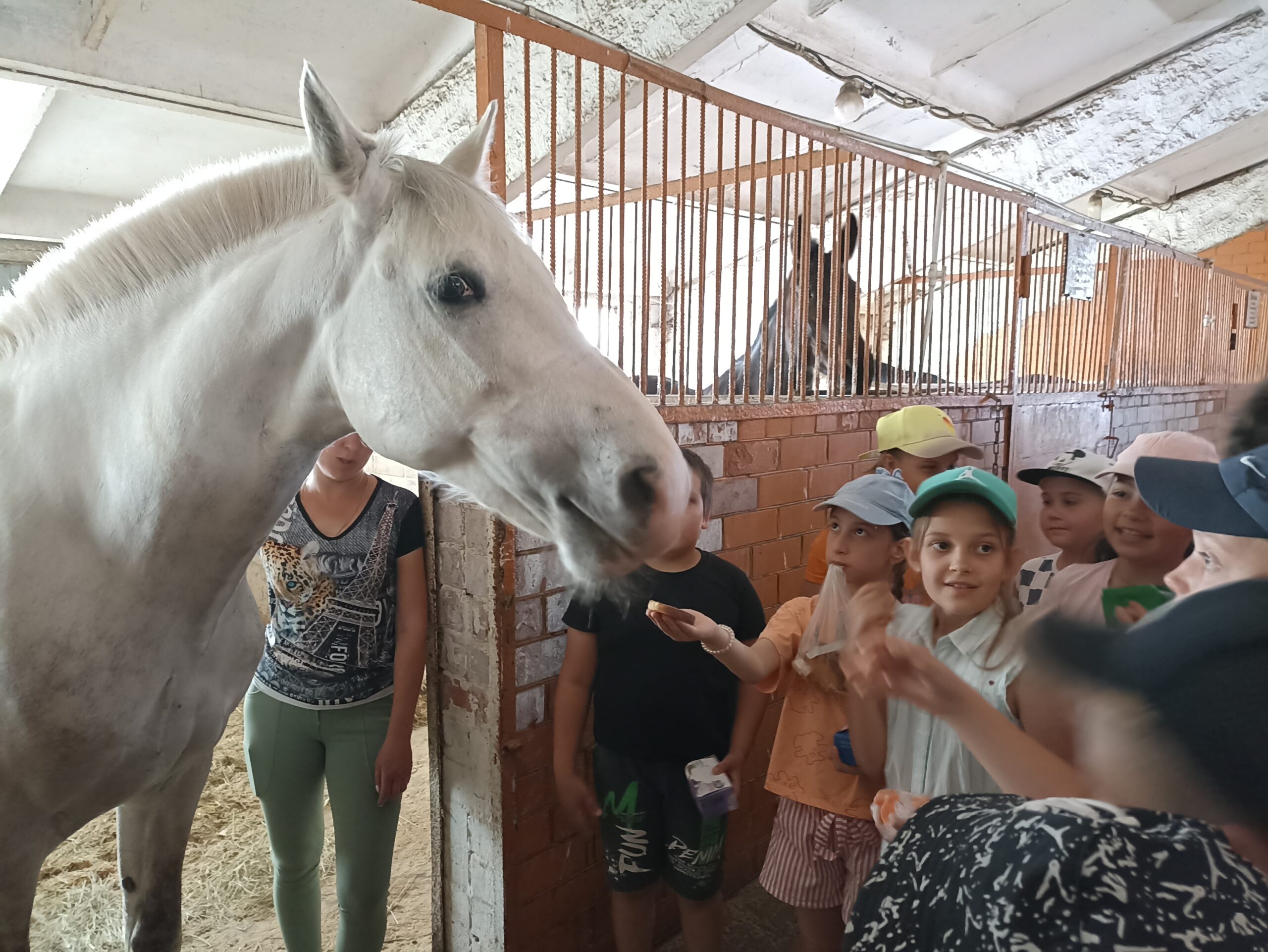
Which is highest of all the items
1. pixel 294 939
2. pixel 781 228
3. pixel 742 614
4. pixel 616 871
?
pixel 781 228

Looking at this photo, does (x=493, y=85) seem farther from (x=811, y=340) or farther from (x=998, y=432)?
(x=998, y=432)

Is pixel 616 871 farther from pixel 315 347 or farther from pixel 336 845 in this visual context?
pixel 315 347

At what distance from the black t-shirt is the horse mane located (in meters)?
1.09

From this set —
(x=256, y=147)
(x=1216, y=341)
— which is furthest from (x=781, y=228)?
(x=1216, y=341)

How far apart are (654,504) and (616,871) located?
130 centimetres

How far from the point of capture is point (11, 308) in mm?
1094

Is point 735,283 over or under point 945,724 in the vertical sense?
over

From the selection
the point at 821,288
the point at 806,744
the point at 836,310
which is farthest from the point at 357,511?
the point at 836,310

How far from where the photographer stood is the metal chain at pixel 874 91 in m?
3.70

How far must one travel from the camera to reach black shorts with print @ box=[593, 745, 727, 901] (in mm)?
1642

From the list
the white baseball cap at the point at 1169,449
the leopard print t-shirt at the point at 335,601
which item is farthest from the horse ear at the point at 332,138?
the white baseball cap at the point at 1169,449

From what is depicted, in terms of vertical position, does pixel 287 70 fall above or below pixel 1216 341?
above

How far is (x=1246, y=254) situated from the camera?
9.84 m

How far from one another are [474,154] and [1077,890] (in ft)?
4.27
